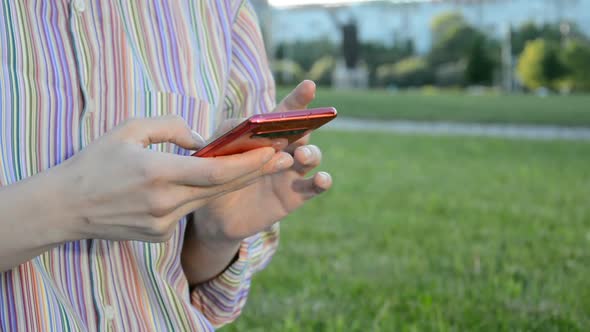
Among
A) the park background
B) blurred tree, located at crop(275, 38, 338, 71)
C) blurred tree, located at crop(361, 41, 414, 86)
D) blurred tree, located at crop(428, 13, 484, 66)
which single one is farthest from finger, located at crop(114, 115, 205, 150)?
blurred tree, located at crop(275, 38, 338, 71)

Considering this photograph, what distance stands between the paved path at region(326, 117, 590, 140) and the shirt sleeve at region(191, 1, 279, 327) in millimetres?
8241

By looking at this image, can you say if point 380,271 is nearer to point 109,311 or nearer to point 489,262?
point 489,262

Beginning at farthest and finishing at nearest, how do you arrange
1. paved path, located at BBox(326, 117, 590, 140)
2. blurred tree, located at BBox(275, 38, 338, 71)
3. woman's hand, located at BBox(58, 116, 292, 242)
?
blurred tree, located at BBox(275, 38, 338, 71), paved path, located at BBox(326, 117, 590, 140), woman's hand, located at BBox(58, 116, 292, 242)

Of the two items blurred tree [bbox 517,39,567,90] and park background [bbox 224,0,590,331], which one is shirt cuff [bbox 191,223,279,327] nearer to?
park background [bbox 224,0,590,331]

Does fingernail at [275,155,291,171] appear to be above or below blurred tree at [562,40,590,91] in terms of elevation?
above

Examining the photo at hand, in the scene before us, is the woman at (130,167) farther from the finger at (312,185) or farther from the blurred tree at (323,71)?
the blurred tree at (323,71)

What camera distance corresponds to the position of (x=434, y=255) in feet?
10.2

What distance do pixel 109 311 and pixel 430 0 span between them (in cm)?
4736

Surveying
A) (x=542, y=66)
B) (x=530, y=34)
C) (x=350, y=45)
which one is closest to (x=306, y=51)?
(x=350, y=45)

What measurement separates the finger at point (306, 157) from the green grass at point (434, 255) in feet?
4.29

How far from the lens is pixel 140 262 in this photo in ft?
3.13

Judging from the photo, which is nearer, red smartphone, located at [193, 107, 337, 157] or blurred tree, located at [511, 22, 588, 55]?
red smartphone, located at [193, 107, 337, 157]

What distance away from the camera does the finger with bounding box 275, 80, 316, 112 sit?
910mm

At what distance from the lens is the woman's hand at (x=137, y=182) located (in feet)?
2.35
